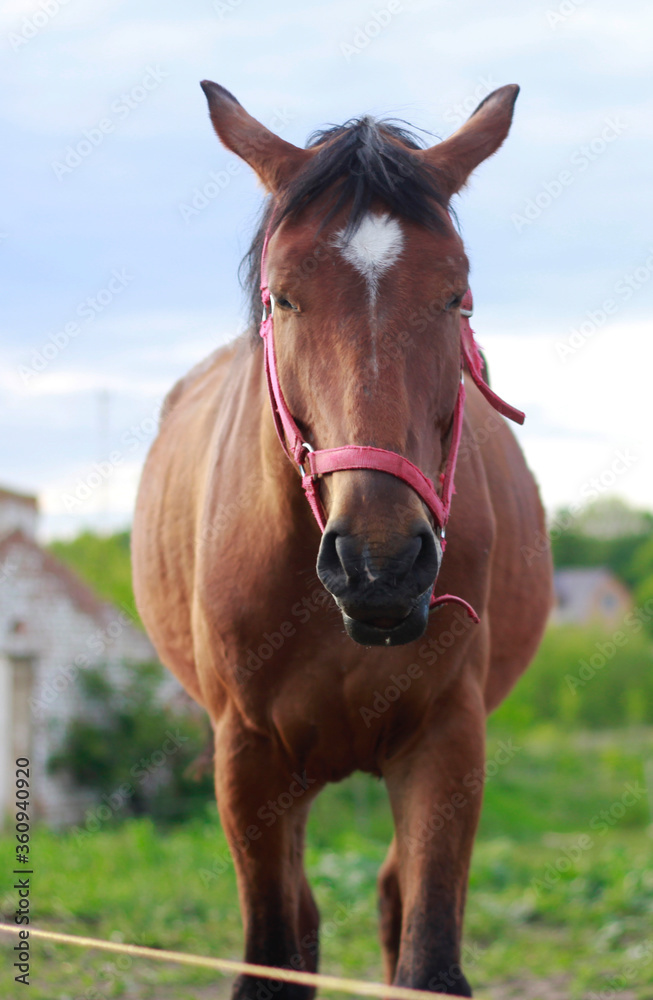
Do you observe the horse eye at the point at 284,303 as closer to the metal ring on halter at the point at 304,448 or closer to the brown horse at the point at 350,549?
the brown horse at the point at 350,549

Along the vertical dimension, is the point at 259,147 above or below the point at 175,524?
above

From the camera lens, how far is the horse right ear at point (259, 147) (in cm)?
258

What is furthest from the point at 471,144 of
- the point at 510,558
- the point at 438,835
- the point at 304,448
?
the point at 438,835

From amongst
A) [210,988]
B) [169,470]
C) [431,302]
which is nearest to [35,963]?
[210,988]

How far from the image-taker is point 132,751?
Answer: 16.0 metres

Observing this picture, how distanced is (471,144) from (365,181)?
1.36ft

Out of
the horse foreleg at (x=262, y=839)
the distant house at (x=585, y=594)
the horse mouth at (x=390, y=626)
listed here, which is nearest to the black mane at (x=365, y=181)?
the horse mouth at (x=390, y=626)

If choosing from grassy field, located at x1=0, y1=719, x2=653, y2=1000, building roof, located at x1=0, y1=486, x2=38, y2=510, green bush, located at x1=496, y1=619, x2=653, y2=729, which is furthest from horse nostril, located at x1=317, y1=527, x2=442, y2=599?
green bush, located at x1=496, y1=619, x2=653, y2=729

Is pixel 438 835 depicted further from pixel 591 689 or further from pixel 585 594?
pixel 585 594

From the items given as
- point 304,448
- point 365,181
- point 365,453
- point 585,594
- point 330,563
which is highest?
point 585,594

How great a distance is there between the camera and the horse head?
6.66ft

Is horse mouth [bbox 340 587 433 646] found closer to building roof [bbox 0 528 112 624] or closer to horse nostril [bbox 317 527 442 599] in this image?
horse nostril [bbox 317 527 442 599]

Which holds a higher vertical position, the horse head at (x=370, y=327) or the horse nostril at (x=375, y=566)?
the horse head at (x=370, y=327)

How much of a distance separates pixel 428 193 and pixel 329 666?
1.25 m
